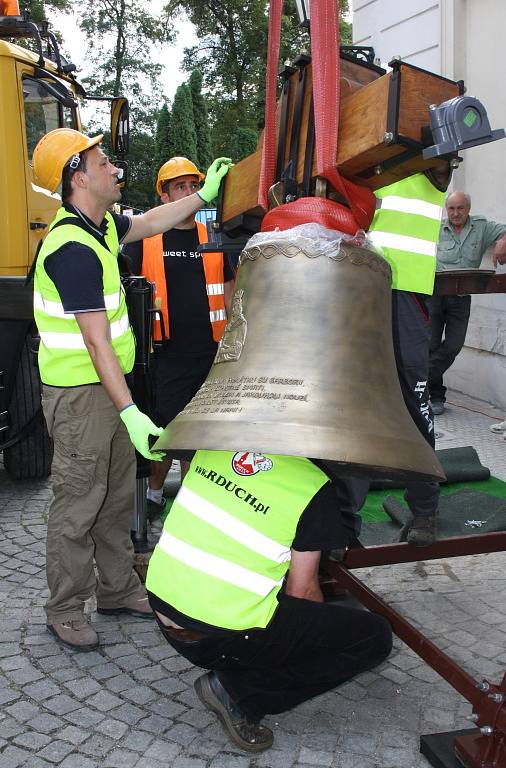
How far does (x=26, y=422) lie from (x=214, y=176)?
282cm

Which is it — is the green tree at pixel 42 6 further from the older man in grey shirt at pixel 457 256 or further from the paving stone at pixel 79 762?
the paving stone at pixel 79 762

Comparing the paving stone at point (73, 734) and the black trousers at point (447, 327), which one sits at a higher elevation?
the black trousers at point (447, 327)

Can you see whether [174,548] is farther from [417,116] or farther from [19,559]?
[19,559]

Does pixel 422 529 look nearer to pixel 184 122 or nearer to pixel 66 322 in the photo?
pixel 66 322

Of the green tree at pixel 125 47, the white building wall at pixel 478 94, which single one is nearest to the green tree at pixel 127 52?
the green tree at pixel 125 47

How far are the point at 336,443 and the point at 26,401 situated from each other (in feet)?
13.4

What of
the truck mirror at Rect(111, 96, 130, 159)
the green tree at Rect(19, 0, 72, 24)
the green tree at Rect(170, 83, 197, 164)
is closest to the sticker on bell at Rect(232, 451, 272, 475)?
the truck mirror at Rect(111, 96, 130, 159)

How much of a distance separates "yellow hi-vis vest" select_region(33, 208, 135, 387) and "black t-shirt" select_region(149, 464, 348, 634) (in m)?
1.37

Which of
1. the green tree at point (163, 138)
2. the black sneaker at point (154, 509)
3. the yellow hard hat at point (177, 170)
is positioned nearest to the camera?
the yellow hard hat at point (177, 170)

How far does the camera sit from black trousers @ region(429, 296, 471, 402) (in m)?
7.13

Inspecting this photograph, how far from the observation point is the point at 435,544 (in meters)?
3.08

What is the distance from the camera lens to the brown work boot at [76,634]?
3260 mm

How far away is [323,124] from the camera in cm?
171

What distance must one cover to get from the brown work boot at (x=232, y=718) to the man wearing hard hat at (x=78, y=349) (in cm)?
94
